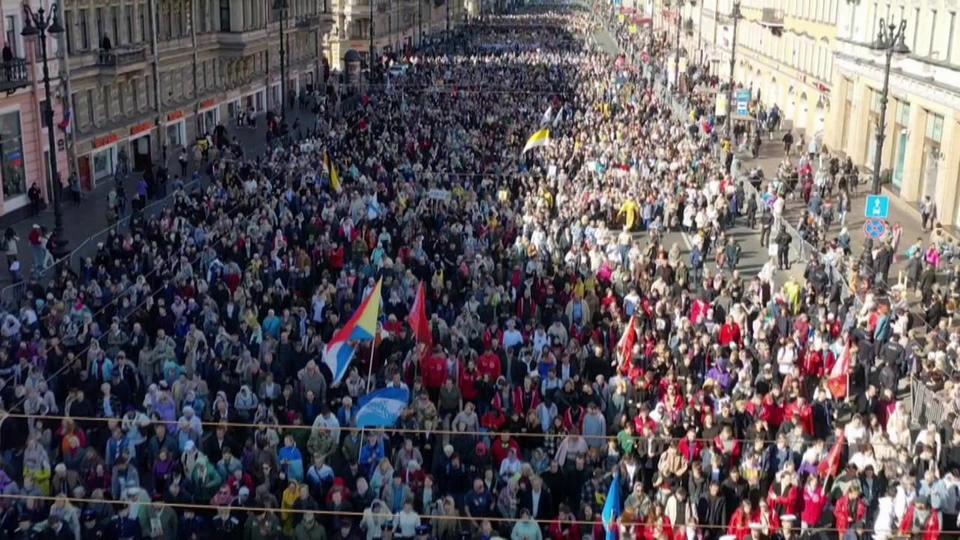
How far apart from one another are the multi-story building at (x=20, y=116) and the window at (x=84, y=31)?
271 centimetres

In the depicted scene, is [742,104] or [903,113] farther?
[742,104]

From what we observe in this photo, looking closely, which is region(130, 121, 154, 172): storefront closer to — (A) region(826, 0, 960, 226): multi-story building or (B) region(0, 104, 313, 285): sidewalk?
(B) region(0, 104, 313, 285): sidewalk

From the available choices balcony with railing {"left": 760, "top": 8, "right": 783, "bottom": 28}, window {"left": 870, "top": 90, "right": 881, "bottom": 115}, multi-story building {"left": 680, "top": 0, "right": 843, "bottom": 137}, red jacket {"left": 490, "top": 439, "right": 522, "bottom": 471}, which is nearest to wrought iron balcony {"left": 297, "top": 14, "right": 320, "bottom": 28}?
multi-story building {"left": 680, "top": 0, "right": 843, "bottom": 137}

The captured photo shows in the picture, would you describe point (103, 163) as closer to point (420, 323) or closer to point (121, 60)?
point (121, 60)

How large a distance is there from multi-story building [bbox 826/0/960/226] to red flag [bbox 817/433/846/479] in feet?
72.4

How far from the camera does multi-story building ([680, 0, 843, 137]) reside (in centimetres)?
5403

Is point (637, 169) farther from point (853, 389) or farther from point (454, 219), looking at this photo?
point (853, 389)

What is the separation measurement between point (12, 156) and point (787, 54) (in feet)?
142

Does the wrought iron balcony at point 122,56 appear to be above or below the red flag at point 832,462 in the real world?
above

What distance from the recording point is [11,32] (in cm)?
3522

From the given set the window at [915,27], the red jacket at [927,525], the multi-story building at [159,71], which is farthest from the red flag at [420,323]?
the window at [915,27]

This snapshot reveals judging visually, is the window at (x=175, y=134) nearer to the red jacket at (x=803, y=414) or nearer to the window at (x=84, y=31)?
the window at (x=84, y=31)

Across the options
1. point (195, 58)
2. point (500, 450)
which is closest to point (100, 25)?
point (195, 58)

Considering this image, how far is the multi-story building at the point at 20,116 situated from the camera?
34594 mm
